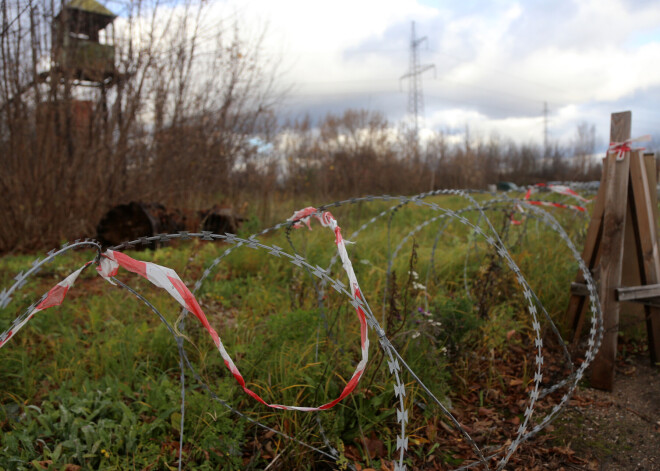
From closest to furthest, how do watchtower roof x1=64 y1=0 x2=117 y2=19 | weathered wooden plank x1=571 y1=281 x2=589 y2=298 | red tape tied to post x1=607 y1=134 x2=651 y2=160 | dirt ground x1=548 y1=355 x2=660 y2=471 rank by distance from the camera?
dirt ground x1=548 y1=355 x2=660 y2=471 → red tape tied to post x1=607 y1=134 x2=651 y2=160 → weathered wooden plank x1=571 y1=281 x2=589 y2=298 → watchtower roof x1=64 y1=0 x2=117 y2=19

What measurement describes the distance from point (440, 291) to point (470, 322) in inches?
45.6

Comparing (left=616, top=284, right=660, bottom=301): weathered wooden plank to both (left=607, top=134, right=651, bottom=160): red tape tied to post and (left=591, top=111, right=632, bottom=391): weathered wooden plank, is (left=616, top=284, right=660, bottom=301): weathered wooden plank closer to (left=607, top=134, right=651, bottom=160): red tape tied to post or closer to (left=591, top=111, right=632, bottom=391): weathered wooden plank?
(left=591, top=111, right=632, bottom=391): weathered wooden plank

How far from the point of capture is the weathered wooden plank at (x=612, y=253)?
3.21 metres

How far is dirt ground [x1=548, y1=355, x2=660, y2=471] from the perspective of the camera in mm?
2531

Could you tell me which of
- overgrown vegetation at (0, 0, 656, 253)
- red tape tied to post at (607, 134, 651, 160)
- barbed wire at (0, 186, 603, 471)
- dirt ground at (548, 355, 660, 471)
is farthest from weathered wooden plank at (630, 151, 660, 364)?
overgrown vegetation at (0, 0, 656, 253)

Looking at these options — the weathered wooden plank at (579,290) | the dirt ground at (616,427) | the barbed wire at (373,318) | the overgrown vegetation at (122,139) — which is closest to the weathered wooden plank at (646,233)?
the dirt ground at (616,427)

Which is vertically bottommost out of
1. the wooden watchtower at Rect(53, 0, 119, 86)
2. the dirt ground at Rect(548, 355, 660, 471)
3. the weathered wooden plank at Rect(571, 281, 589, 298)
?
the dirt ground at Rect(548, 355, 660, 471)

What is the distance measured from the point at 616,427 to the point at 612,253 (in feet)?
3.70

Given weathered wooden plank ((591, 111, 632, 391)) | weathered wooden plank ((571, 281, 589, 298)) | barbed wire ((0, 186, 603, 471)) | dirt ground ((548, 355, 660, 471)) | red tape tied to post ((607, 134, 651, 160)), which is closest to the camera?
barbed wire ((0, 186, 603, 471))

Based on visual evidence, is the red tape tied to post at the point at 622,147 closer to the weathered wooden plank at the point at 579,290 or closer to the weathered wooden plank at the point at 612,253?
the weathered wooden plank at the point at 612,253

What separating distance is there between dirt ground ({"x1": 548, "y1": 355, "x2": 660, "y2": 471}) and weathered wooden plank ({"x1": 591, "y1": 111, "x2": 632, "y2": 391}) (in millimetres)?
179

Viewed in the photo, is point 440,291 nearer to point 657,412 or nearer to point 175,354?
point 657,412

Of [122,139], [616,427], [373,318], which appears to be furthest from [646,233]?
[122,139]

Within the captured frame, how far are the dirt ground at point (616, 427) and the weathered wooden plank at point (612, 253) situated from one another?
0.18 metres
